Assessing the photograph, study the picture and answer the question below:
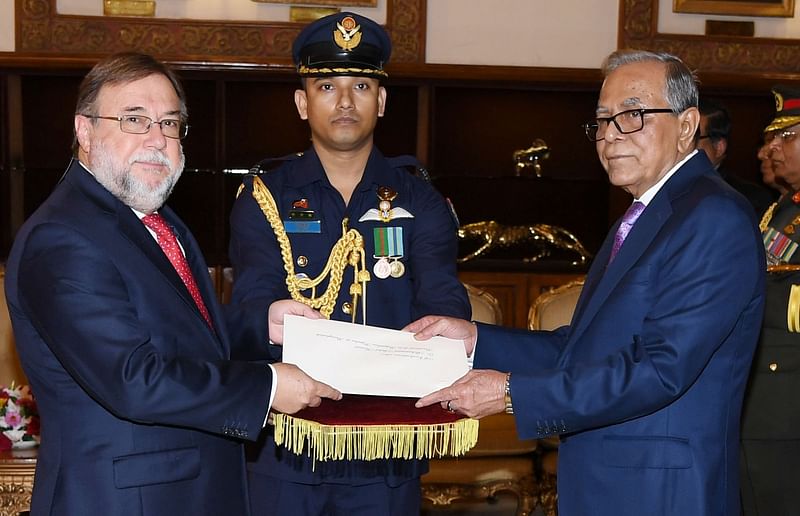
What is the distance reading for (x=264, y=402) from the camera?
2336mm

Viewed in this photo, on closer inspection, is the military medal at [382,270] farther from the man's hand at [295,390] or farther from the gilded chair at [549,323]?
the gilded chair at [549,323]

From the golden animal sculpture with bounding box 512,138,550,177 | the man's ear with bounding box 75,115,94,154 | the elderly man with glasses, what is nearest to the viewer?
the man's ear with bounding box 75,115,94,154

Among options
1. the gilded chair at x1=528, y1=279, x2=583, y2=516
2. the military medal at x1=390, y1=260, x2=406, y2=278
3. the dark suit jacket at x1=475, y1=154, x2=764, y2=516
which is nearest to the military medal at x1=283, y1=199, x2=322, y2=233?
the military medal at x1=390, y1=260, x2=406, y2=278

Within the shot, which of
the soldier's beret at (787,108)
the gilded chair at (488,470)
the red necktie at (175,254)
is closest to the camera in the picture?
the red necktie at (175,254)

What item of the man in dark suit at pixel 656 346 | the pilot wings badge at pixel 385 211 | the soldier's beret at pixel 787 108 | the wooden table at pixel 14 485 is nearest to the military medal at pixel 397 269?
the pilot wings badge at pixel 385 211

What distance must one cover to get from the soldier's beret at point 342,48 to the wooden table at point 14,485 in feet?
5.05

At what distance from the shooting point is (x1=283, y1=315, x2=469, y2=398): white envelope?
254 centimetres

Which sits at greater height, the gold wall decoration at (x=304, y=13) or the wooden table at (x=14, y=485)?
the gold wall decoration at (x=304, y=13)

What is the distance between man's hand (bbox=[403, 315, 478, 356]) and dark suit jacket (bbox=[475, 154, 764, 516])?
45cm

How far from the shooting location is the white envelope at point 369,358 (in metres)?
2.54

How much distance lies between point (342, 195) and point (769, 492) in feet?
6.40

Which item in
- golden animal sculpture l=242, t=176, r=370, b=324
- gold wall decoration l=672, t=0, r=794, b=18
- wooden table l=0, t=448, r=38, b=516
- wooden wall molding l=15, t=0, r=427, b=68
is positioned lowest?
wooden table l=0, t=448, r=38, b=516

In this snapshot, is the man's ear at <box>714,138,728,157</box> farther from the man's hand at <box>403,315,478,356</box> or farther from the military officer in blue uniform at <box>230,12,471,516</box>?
the man's hand at <box>403,315,478,356</box>

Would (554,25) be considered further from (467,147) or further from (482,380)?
(482,380)
